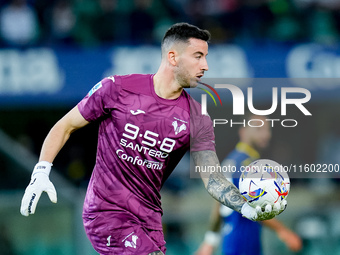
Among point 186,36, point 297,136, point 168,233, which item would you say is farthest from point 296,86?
point 186,36

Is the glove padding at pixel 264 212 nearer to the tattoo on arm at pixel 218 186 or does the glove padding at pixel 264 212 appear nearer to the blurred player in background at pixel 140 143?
the tattoo on arm at pixel 218 186

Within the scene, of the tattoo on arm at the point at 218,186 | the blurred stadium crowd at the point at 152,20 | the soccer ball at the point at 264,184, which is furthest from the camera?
the blurred stadium crowd at the point at 152,20

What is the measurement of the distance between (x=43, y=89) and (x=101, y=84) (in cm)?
744

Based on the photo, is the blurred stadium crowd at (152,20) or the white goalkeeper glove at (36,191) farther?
the blurred stadium crowd at (152,20)

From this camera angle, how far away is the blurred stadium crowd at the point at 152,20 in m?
13.1

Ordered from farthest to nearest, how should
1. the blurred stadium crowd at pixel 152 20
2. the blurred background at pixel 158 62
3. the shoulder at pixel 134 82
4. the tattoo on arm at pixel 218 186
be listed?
the blurred stadium crowd at pixel 152 20
the blurred background at pixel 158 62
the shoulder at pixel 134 82
the tattoo on arm at pixel 218 186

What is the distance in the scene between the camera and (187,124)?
225 inches

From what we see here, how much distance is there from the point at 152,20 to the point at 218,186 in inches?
329

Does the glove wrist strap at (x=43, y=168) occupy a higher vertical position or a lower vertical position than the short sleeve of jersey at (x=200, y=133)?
lower

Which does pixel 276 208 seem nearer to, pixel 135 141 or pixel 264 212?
pixel 264 212

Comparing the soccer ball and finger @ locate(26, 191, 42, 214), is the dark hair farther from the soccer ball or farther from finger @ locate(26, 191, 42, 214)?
finger @ locate(26, 191, 42, 214)

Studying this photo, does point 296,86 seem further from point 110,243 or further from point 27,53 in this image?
point 110,243

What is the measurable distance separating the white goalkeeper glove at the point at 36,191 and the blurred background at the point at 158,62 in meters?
5.98

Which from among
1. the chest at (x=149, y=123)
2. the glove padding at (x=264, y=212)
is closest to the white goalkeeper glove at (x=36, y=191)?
the chest at (x=149, y=123)
